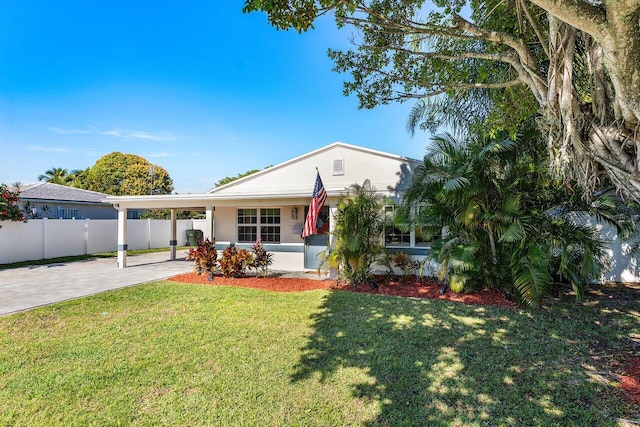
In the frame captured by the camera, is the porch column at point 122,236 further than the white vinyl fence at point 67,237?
No

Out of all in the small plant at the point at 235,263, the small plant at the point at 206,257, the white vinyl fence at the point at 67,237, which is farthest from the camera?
the white vinyl fence at the point at 67,237

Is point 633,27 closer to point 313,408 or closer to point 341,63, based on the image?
point 313,408

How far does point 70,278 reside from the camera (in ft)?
33.3

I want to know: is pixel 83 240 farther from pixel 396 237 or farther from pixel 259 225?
pixel 396 237

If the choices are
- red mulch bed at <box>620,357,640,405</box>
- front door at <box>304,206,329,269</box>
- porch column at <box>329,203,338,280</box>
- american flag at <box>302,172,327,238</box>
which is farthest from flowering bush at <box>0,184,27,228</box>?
red mulch bed at <box>620,357,640,405</box>

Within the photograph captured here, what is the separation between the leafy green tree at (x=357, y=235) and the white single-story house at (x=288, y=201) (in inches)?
67.2

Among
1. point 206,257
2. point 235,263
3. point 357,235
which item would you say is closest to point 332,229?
point 357,235

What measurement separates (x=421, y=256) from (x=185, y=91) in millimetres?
10763

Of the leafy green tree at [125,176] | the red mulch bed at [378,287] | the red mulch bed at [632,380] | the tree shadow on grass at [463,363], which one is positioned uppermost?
the leafy green tree at [125,176]

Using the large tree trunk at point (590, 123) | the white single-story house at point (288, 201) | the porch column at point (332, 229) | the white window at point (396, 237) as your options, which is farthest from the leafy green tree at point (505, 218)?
the large tree trunk at point (590, 123)

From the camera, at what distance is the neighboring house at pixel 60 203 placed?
57.1ft

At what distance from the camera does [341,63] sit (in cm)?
732

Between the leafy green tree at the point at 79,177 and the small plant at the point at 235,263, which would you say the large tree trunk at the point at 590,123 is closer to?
the small plant at the point at 235,263

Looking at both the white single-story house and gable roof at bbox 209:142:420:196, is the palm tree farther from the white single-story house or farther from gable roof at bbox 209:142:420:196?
gable roof at bbox 209:142:420:196
